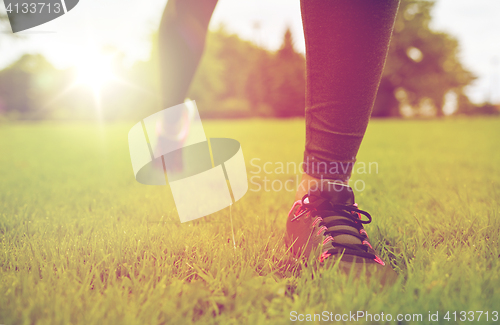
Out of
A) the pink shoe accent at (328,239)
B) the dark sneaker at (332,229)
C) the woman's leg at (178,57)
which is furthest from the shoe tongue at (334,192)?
the woman's leg at (178,57)

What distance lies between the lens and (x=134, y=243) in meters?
1.07

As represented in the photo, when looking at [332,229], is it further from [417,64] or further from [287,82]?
[287,82]

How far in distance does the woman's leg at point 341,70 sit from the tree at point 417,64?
98.0ft

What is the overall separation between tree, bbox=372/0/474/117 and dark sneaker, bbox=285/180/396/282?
1181 inches

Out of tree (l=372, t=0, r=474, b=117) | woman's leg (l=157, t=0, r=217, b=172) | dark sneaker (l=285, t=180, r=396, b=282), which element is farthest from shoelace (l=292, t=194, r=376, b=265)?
tree (l=372, t=0, r=474, b=117)

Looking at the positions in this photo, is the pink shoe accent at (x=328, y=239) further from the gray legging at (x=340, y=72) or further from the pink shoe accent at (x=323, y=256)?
the gray legging at (x=340, y=72)

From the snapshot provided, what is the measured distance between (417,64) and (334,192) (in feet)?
108

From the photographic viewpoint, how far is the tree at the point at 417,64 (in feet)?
91.0

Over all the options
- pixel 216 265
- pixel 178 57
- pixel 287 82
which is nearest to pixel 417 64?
pixel 287 82

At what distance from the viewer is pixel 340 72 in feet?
3.29

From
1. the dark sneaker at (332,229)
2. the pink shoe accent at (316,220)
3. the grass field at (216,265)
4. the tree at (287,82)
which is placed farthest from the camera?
the tree at (287,82)

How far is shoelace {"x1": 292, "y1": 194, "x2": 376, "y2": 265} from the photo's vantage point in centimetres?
93

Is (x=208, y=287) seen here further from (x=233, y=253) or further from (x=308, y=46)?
(x=308, y=46)

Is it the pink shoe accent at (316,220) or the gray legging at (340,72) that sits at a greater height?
the gray legging at (340,72)
